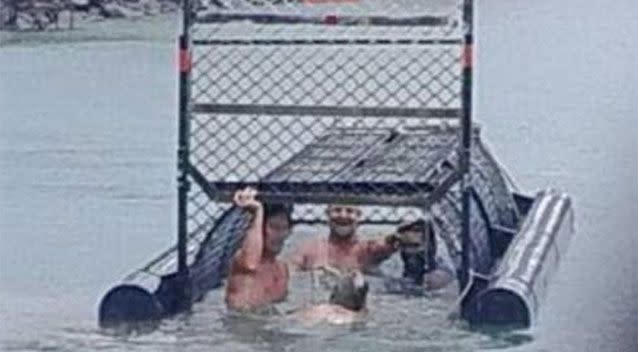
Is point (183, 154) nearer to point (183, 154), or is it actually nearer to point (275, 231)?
point (183, 154)

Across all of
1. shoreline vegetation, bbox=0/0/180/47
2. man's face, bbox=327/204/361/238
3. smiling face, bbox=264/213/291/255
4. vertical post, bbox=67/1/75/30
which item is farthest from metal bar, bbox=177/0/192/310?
vertical post, bbox=67/1/75/30

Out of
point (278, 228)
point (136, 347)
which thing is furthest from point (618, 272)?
point (136, 347)

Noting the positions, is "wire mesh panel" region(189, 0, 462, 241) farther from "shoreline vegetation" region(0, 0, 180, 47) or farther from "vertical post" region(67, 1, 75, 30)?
"vertical post" region(67, 1, 75, 30)

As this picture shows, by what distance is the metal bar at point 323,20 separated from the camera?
3.46 metres

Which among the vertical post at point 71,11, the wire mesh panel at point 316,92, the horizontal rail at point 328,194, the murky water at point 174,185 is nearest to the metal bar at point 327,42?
the wire mesh panel at point 316,92

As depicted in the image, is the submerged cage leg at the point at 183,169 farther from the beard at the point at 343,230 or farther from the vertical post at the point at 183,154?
the beard at the point at 343,230

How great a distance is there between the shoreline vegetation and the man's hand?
2.71 feet

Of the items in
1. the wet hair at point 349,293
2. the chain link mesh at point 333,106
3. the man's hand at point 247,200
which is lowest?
the wet hair at point 349,293

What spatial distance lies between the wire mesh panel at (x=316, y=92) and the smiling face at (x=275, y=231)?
6cm

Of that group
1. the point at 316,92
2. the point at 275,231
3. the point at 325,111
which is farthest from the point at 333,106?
the point at 316,92

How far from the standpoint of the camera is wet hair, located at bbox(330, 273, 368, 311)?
11.4 ft

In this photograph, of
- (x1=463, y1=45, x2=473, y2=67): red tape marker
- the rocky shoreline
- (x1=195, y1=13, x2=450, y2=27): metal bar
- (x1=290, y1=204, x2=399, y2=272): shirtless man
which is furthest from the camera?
the rocky shoreline

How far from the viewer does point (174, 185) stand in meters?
4.01

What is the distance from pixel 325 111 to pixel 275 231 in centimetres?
20
